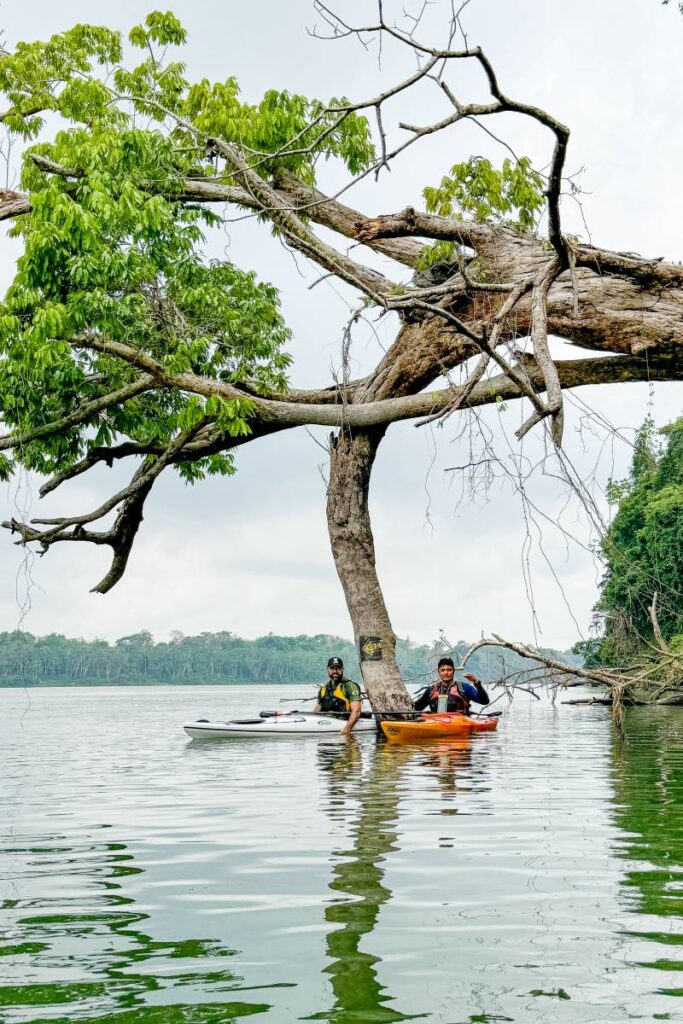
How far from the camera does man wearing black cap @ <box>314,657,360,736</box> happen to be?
1866cm

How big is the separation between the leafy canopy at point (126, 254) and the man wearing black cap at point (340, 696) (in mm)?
4200

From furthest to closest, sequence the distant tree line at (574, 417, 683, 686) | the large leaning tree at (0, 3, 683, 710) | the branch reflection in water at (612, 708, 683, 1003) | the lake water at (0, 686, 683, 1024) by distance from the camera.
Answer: the distant tree line at (574, 417, 683, 686)
the large leaning tree at (0, 3, 683, 710)
the branch reflection in water at (612, 708, 683, 1003)
the lake water at (0, 686, 683, 1024)

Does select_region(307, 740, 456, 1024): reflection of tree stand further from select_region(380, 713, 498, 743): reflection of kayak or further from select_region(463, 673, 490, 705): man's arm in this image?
select_region(463, 673, 490, 705): man's arm

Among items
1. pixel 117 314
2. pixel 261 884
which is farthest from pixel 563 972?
pixel 117 314

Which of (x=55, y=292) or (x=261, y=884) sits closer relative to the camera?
(x=261, y=884)

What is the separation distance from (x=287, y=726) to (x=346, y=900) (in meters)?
13.4

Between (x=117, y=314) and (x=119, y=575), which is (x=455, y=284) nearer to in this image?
(x=117, y=314)

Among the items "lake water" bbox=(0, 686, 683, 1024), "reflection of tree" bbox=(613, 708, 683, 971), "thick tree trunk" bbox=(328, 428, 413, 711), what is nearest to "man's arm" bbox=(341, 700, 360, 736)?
"thick tree trunk" bbox=(328, 428, 413, 711)

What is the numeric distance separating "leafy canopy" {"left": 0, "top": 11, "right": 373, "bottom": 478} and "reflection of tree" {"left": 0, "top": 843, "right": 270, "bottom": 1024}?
11290mm

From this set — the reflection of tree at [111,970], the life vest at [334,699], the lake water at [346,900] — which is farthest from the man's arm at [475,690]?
the reflection of tree at [111,970]

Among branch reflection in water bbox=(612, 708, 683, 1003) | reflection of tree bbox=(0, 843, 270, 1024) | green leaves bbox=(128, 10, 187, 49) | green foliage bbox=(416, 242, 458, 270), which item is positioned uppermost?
green leaves bbox=(128, 10, 187, 49)

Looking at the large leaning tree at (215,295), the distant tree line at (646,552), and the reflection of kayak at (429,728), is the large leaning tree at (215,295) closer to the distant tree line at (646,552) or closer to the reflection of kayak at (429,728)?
the reflection of kayak at (429,728)

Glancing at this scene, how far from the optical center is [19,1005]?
4.05 meters

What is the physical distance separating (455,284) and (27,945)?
32.4 feet
